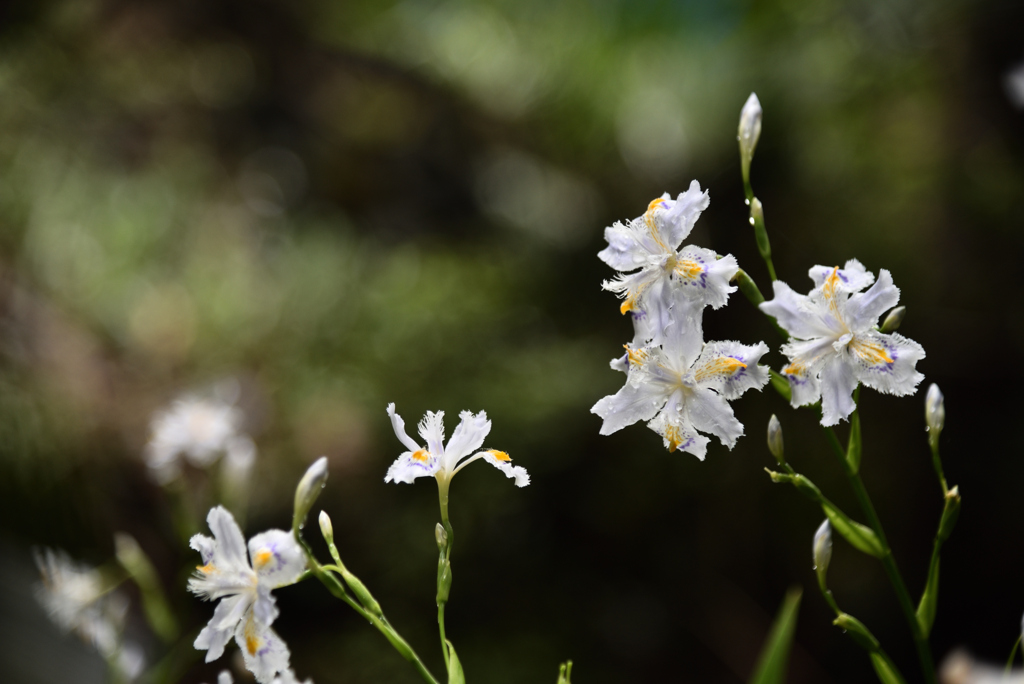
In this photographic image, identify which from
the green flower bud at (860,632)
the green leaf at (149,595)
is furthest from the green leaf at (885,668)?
the green leaf at (149,595)

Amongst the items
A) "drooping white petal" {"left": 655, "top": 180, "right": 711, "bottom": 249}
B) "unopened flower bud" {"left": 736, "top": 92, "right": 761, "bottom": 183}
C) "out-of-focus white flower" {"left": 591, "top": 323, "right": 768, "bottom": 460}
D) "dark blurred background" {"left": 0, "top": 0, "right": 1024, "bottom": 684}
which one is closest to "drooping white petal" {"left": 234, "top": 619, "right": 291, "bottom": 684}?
"out-of-focus white flower" {"left": 591, "top": 323, "right": 768, "bottom": 460}

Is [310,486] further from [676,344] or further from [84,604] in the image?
[84,604]

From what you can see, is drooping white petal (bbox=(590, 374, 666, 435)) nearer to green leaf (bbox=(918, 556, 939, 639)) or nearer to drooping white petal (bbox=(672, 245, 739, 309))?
drooping white petal (bbox=(672, 245, 739, 309))

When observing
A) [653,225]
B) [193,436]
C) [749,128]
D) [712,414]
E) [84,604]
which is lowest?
[84,604]

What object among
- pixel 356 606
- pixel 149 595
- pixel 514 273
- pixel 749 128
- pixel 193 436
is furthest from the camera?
pixel 514 273

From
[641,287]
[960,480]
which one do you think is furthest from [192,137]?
[960,480]

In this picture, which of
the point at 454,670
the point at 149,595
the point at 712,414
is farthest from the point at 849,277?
the point at 149,595

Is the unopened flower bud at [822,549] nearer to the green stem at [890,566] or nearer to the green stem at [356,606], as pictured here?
the green stem at [890,566]

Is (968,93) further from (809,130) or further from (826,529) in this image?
(826,529)
